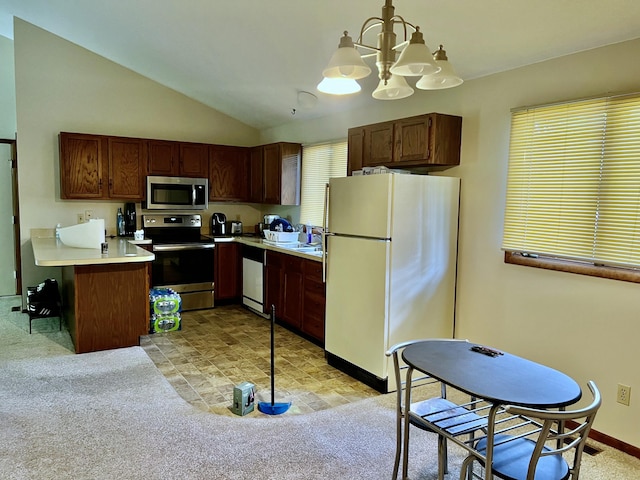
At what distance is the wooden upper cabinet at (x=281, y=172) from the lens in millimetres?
5426

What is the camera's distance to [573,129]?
2.72m

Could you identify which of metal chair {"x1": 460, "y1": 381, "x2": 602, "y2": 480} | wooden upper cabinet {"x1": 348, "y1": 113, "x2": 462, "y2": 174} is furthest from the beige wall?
metal chair {"x1": 460, "y1": 381, "x2": 602, "y2": 480}

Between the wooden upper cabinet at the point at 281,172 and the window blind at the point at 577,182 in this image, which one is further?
the wooden upper cabinet at the point at 281,172

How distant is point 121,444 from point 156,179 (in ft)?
12.0

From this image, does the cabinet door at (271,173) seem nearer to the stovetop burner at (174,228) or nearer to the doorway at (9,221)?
the stovetop burner at (174,228)

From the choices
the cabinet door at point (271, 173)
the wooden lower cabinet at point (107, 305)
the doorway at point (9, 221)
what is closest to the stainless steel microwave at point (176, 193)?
the cabinet door at point (271, 173)

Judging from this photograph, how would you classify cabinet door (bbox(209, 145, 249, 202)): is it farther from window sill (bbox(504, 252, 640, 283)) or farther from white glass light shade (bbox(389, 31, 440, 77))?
white glass light shade (bbox(389, 31, 440, 77))

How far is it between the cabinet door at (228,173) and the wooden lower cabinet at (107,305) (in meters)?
2.12

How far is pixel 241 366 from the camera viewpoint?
379 cm

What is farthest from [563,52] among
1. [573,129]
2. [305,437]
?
[305,437]

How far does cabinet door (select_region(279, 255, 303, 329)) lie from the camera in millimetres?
4508

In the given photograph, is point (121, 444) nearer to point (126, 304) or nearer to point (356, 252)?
point (126, 304)

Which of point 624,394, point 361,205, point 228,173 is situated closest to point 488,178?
point 361,205

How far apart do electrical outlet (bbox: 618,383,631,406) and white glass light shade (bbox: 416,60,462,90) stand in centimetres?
201
